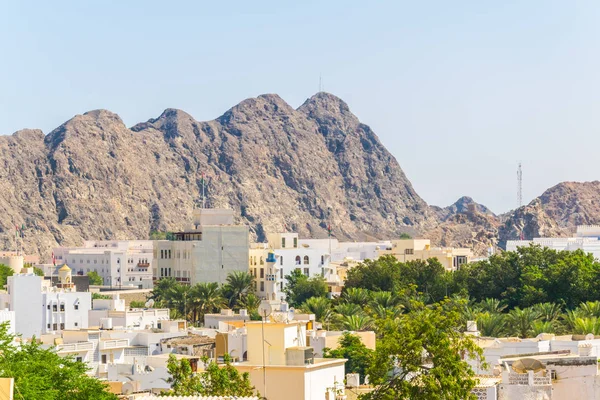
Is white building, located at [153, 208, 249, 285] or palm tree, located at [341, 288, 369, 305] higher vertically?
white building, located at [153, 208, 249, 285]

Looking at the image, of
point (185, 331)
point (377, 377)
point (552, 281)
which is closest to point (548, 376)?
point (377, 377)

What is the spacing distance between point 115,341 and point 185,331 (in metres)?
5.97

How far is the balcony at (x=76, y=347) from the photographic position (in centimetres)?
4444

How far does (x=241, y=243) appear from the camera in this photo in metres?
104

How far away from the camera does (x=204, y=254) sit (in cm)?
10325

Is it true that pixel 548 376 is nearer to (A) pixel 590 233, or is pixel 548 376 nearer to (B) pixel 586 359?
(B) pixel 586 359

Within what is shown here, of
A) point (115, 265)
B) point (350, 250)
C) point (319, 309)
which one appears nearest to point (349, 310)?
point (319, 309)

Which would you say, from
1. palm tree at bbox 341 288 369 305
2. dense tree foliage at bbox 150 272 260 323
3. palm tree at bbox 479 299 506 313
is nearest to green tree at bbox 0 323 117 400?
palm tree at bbox 479 299 506 313

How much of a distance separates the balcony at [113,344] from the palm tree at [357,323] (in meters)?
12.7

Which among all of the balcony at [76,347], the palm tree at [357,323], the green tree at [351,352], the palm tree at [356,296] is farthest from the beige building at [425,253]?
the balcony at [76,347]

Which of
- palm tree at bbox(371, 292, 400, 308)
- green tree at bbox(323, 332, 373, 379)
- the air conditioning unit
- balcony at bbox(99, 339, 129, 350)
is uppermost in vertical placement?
palm tree at bbox(371, 292, 400, 308)

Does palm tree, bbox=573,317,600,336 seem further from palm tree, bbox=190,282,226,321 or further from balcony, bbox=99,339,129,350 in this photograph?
palm tree, bbox=190,282,226,321

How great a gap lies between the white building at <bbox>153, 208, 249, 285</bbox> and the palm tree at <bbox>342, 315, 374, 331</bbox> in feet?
142

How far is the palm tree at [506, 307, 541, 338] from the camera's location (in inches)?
2196
